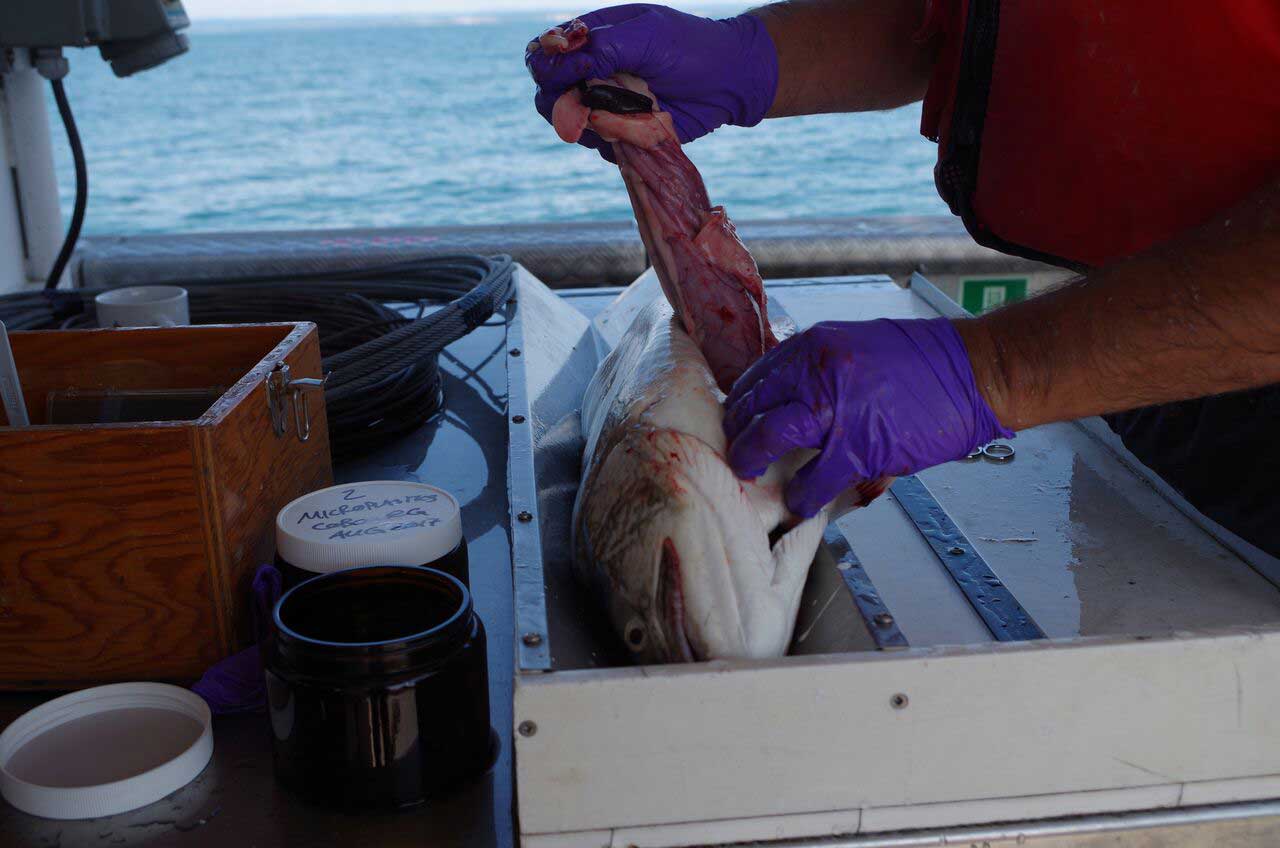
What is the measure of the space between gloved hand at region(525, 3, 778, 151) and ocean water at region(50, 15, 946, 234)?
179 inches

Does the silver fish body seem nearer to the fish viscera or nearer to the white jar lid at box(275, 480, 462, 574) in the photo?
the fish viscera

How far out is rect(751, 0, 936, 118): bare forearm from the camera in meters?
1.80

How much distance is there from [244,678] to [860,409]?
2.29 feet

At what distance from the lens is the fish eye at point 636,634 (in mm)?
1047

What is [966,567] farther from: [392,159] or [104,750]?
[392,159]

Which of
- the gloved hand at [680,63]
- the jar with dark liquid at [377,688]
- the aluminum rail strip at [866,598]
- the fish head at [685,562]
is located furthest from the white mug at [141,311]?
the aluminum rail strip at [866,598]

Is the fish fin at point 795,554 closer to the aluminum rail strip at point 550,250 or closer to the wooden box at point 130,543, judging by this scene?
the wooden box at point 130,543

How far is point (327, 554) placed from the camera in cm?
108

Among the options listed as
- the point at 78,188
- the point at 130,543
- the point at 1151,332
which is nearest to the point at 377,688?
the point at 130,543

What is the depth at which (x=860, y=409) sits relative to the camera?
1.10 meters

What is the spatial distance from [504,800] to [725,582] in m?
0.30

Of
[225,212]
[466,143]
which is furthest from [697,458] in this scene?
[466,143]

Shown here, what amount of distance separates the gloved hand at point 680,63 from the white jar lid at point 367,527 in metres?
0.65

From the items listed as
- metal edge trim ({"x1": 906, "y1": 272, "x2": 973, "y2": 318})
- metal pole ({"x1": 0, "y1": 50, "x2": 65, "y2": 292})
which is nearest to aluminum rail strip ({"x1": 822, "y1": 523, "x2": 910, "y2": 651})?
metal edge trim ({"x1": 906, "y1": 272, "x2": 973, "y2": 318})
